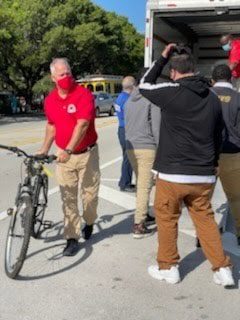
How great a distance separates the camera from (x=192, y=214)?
17.3 ft

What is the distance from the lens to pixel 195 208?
17.1 ft

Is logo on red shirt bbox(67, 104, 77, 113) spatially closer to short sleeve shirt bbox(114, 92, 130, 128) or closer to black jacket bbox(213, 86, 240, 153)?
black jacket bbox(213, 86, 240, 153)

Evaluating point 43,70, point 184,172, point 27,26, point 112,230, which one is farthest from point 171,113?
point 43,70

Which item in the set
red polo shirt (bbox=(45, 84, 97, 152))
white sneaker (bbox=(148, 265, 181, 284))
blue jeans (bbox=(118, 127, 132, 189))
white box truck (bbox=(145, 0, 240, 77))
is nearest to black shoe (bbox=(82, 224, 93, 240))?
red polo shirt (bbox=(45, 84, 97, 152))

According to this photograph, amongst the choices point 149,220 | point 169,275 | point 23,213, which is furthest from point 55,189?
point 169,275

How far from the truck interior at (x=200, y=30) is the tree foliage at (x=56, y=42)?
3194 cm

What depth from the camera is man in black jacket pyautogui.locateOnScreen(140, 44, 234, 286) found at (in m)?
4.99

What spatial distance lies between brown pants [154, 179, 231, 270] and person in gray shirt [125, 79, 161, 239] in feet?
5.48

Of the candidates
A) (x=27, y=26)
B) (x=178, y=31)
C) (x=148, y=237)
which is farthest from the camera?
(x=27, y=26)

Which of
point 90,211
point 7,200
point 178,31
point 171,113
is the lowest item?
point 7,200

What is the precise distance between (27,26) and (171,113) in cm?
4522

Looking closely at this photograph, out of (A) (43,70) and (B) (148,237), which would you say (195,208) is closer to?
(B) (148,237)

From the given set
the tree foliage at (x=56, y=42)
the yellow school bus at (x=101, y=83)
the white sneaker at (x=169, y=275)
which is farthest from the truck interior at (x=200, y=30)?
the yellow school bus at (x=101, y=83)

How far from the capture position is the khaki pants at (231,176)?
628 centimetres
